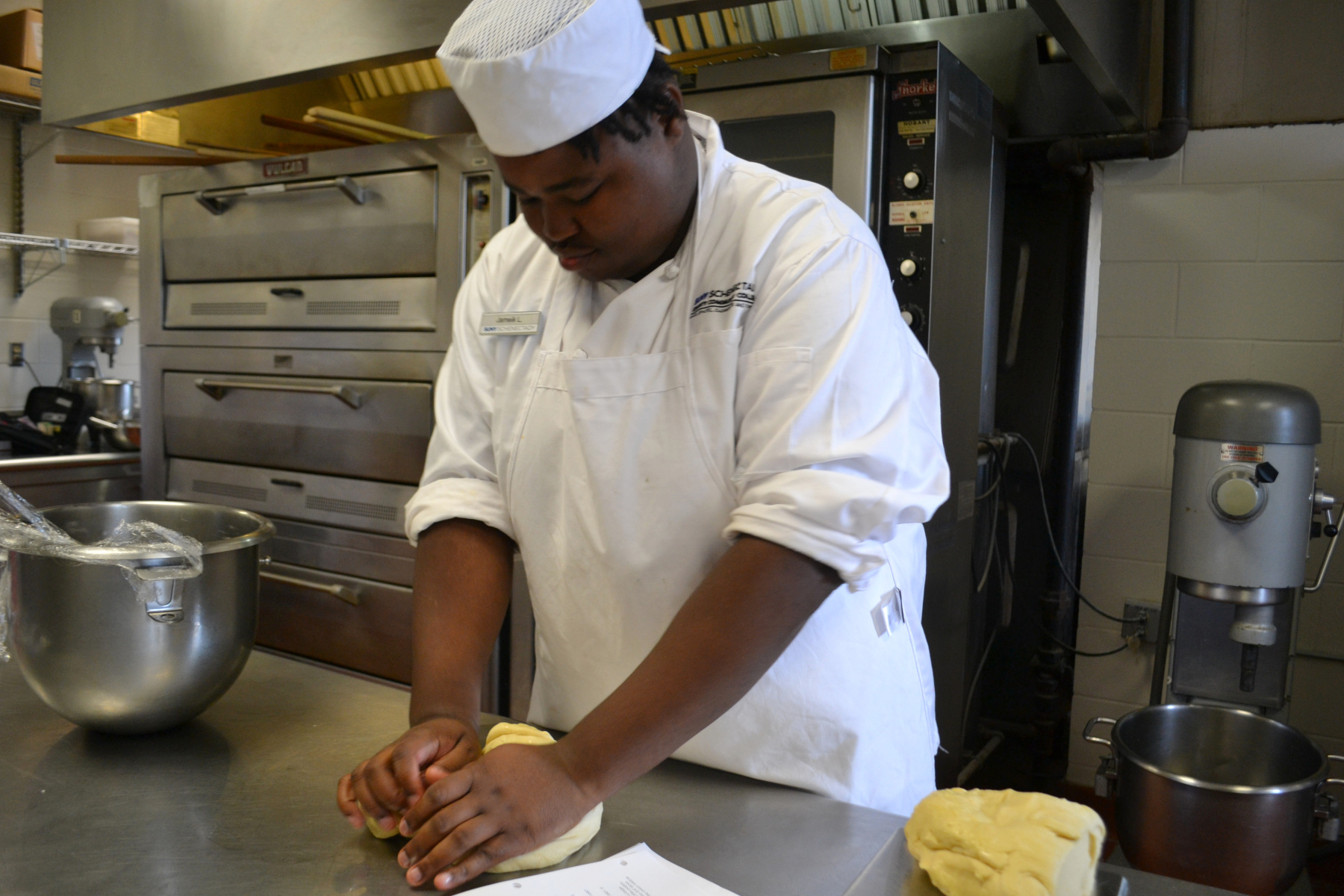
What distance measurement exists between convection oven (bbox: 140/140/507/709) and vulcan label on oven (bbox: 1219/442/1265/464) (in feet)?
5.40

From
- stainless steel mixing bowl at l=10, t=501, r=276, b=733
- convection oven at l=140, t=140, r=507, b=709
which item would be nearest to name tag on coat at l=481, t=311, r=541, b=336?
stainless steel mixing bowl at l=10, t=501, r=276, b=733

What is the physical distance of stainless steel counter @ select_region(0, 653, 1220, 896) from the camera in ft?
2.80

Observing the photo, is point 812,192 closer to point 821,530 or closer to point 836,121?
point 821,530

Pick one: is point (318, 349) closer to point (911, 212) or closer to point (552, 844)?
point (911, 212)

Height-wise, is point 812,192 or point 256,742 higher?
point 812,192

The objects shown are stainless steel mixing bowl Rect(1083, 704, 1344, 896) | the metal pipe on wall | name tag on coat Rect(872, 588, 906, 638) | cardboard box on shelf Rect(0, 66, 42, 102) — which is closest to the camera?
name tag on coat Rect(872, 588, 906, 638)

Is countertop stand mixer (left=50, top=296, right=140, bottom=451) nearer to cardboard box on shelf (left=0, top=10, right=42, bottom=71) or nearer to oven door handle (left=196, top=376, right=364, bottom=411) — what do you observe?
oven door handle (left=196, top=376, right=364, bottom=411)

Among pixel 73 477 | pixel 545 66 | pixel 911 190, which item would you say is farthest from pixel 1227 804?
pixel 73 477

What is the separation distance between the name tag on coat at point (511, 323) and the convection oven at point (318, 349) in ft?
3.74

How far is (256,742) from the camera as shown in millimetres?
1157

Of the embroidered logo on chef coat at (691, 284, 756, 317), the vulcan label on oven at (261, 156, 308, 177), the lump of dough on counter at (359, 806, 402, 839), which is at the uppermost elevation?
the vulcan label on oven at (261, 156, 308, 177)

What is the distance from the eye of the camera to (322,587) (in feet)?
8.59

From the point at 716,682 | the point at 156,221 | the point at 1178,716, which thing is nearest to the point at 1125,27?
the point at 1178,716

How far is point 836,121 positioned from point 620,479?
45.7 inches
